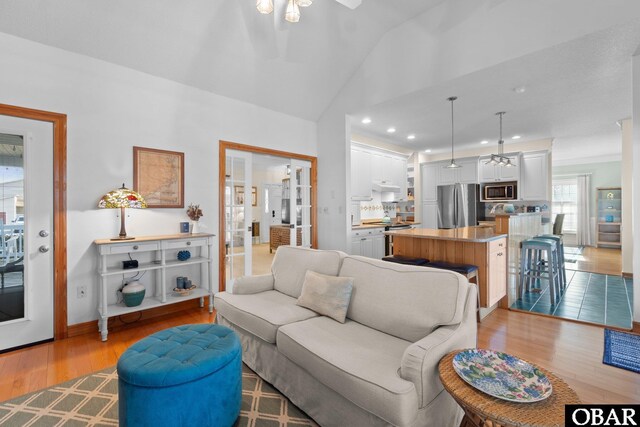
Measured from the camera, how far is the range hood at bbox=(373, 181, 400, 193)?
6247mm

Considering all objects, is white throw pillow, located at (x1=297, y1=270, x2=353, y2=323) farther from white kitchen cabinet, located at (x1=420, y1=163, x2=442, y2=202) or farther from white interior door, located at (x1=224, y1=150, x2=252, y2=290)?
white kitchen cabinet, located at (x1=420, y1=163, x2=442, y2=202)

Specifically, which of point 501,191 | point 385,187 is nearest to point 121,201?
point 385,187

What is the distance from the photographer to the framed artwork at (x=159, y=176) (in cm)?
326

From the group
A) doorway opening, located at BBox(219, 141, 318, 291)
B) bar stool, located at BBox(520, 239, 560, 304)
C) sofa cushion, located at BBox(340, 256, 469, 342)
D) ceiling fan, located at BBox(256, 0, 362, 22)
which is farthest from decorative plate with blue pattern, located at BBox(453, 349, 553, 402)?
bar stool, located at BBox(520, 239, 560, 304)

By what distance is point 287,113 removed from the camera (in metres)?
4.63

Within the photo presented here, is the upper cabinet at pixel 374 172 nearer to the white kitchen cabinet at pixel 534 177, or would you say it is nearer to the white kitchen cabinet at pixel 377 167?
the white kitchen cabinet at pixel 377 167

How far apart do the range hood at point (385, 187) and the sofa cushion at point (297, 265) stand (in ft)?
12.2

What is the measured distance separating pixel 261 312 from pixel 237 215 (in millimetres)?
2202

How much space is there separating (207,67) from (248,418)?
3547 mm

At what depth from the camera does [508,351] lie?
258 cm

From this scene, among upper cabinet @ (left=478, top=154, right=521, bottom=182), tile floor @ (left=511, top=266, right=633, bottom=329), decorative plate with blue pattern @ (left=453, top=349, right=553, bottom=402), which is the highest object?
upper cabinet @ (left=478, top=154, right=521, bottom=182)

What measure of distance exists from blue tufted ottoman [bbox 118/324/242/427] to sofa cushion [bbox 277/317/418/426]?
14.9 inches

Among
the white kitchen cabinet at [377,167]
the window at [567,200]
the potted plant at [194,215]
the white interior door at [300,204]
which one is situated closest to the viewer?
the potted plant at [194,215]

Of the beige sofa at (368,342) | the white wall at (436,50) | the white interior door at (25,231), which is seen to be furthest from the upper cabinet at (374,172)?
the white interior door at (25,231)
